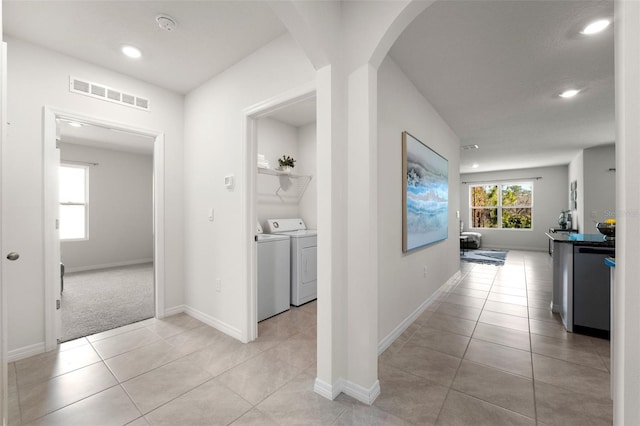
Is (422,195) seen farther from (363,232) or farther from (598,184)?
(598,184)

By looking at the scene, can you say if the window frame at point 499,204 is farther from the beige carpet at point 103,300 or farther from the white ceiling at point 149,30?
the beige carpet at point 103,300

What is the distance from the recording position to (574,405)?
1.61 meters

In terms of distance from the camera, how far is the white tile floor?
155 cm

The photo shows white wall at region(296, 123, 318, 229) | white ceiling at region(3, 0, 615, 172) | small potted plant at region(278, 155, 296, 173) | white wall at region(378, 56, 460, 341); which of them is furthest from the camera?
white wall at region(296, 123, 318, 229)

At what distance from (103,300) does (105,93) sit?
260 cm

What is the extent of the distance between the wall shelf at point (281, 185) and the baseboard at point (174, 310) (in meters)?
1.59

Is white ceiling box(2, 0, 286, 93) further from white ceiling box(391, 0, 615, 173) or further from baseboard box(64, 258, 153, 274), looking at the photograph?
baseboard box(64, 258, 153, 274)

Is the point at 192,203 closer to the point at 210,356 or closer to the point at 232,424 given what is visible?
the point at 210,356

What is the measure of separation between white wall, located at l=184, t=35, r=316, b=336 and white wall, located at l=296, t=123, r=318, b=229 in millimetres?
1624

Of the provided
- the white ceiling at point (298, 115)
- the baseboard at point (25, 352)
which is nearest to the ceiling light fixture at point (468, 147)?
the white ceiling at point (298, 115)

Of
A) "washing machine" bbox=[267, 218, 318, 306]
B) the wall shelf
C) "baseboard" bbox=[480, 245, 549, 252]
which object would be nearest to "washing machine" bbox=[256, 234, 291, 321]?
"washing machine" bbox=[267, 218, 318, 306]

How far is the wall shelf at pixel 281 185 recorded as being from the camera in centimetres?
371

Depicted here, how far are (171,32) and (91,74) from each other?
106 cm

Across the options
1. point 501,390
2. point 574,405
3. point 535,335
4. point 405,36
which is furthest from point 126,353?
point 535,335
